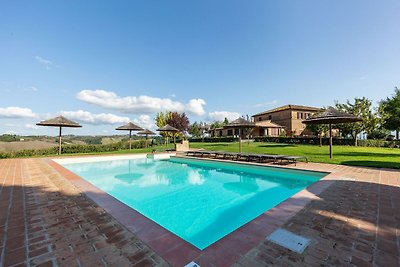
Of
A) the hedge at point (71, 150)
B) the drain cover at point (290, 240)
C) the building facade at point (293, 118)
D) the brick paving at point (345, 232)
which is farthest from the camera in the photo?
the building facade at point (293, 118)

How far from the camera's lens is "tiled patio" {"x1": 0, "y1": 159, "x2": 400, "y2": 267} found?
2.21 m

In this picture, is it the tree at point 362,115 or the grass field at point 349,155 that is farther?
the tree at point 362,115

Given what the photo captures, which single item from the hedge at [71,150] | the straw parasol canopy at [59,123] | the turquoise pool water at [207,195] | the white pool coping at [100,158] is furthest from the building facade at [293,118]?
the straw parasol canopy at [59,123]

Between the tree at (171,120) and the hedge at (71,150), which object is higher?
the tree at (171,120)

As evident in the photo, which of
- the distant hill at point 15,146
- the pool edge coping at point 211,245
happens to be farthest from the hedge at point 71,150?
the pool edge coping at point 211,245

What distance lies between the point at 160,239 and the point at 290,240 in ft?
6.62

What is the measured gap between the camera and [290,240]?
8.68ft

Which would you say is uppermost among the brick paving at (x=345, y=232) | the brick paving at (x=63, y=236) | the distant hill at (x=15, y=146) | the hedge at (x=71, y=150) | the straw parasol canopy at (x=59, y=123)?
the straw parasol canopy at (x=59, y=123)

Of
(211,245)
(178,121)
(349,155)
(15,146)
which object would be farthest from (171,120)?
(211,245)

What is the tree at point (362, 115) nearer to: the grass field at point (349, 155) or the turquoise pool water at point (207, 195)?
the grass field at point (349, 155)

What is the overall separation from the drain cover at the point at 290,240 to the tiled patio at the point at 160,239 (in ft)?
0.31

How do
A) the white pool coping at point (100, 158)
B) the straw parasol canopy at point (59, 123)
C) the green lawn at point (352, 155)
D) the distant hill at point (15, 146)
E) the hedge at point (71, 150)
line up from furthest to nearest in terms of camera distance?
1. the hedge at point (71, 150)
2. the distant hill at point (15, 146)
3. the straw parasol canopy at point (59, 123)
4. the white pool coping at point (100, 158)
5. the green lawn at point (352, 155)

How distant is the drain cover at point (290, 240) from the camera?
8.06ft

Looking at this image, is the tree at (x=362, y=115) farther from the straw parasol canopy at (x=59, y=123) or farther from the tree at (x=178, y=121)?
the straw parasol canopy at (x=59, y=123)
